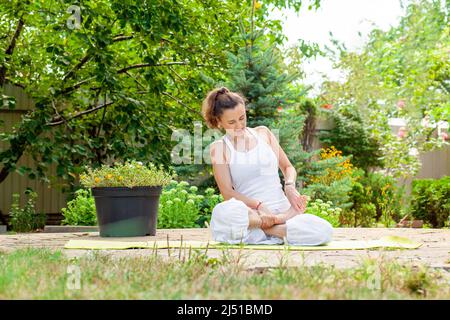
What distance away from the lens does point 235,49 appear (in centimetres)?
847

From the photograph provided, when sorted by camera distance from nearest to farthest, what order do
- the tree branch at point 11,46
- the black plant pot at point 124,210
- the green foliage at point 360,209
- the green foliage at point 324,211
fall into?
the black plant pot at point 124,210 < the green foliage at point 324,211 < the tree branch at point 11,46 < the green foliage at point 360,209

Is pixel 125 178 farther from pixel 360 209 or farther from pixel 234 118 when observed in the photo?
pixel 360 209

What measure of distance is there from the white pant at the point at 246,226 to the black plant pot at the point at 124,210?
1.04 meters

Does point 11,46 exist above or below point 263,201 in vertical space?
above

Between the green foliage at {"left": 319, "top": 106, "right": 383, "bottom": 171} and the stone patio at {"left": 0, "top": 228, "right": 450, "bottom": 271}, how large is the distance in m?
6.08

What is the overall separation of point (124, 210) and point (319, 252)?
1819mm

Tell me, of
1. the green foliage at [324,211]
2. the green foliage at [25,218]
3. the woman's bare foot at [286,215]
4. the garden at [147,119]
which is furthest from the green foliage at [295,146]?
the green foliage at [25,218]

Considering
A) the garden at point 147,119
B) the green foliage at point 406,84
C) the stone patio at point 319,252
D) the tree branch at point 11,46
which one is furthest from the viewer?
the green foliage at point 406,84

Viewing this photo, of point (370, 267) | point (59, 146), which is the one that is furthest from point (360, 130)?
point (370, 267)

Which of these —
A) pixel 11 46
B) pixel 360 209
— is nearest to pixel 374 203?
pixel 360 209

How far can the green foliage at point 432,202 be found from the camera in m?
8.84

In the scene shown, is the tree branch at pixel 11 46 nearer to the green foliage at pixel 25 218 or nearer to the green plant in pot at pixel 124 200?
the green foliage at pixel 25 218

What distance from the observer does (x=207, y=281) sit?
2.47m
